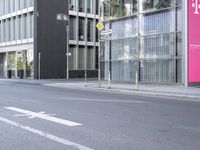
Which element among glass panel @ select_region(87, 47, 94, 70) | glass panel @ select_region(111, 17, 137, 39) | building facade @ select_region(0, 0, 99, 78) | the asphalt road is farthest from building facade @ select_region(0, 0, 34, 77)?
the asphalt road

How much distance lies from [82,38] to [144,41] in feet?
61.5

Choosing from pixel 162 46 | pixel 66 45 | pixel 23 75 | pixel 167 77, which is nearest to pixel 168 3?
pixel 162 46

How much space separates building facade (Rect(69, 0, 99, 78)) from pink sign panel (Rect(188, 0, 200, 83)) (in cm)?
2129

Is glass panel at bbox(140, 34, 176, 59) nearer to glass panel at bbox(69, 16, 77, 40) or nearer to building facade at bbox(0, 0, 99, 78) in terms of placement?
building facade at bbox(0, 0, 99, 78)

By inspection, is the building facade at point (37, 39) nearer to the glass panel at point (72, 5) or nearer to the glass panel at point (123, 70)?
the glass panel at point (72, 5)

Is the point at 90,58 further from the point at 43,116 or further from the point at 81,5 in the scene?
the point at 43,116

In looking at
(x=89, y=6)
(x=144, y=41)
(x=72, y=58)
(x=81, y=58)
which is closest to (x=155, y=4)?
(x=144, y=41)

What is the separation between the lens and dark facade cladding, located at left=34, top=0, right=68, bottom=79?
130 feet

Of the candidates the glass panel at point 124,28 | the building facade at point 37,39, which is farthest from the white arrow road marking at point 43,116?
the building facade at point 37,39

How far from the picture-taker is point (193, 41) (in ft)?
76.5

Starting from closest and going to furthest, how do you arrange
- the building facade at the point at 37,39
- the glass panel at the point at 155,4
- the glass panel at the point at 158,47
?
the glass panel at the point at 158,47 < the glass panel at the point at 155,4 < the building facade at the point at 37,39

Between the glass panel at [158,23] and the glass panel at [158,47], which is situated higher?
the glass panel at [158,23]

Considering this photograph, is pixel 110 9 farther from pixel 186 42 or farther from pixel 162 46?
pixel 186 42

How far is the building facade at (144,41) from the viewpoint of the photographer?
970 inches
